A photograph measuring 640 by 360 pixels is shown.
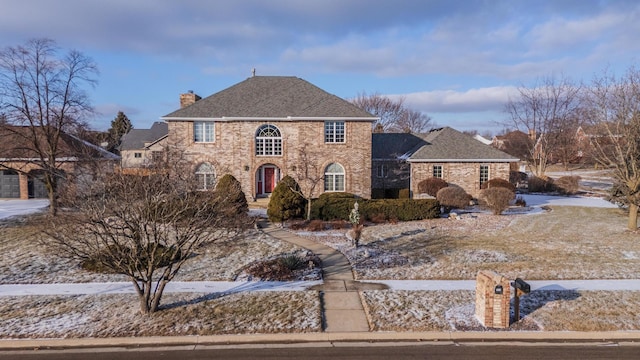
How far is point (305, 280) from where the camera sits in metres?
12.5

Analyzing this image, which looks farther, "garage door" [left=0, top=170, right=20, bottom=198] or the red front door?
"garage door" [left=0, top=170, right=20, bottom=198]

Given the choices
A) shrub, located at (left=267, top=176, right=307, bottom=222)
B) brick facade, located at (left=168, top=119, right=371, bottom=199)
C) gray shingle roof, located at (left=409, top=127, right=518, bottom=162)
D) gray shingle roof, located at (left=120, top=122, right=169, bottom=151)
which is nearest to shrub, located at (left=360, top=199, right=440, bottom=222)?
shrub, located at (left=267, top=176, right=307, bottom=222)

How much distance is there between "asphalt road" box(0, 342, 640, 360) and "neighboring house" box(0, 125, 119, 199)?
13.7m

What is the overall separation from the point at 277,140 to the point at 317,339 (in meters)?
21.3

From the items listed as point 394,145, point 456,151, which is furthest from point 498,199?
point 394,145

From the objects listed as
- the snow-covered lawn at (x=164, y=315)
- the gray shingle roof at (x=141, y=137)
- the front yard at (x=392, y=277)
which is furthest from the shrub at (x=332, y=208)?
the gray shingle roof at (x=141, y=137)

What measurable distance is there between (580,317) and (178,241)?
31.8 ft

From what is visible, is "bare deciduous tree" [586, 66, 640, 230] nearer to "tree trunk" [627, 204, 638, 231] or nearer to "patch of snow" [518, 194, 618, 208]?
"tree trunk" [627, 204, 638, 231]

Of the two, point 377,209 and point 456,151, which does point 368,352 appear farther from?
point 456,151

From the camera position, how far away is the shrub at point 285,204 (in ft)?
69.7

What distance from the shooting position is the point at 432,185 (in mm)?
28812

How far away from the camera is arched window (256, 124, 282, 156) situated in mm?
28922

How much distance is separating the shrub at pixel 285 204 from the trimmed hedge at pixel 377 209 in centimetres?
89

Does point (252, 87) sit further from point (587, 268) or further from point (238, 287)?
point (587, 268)
